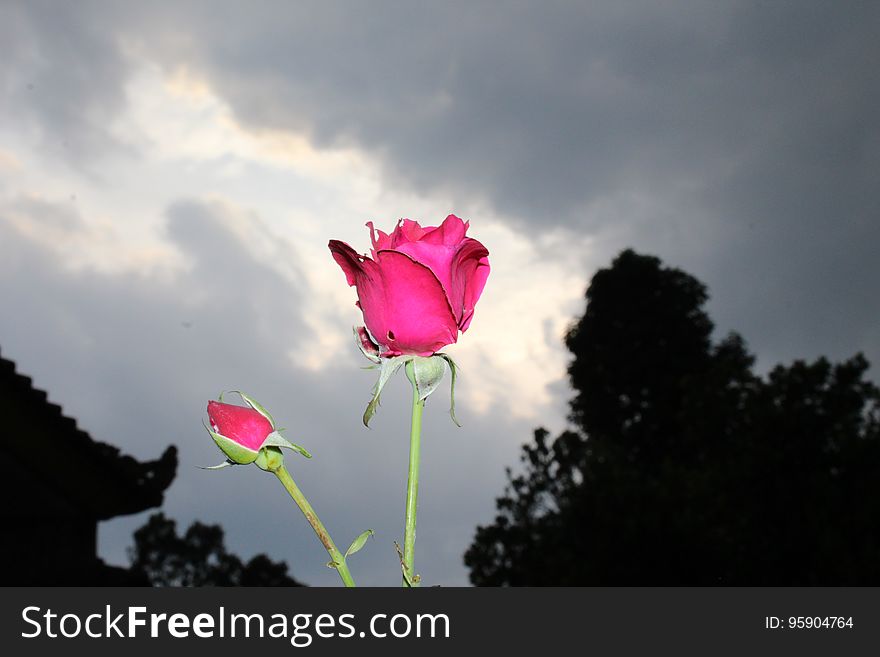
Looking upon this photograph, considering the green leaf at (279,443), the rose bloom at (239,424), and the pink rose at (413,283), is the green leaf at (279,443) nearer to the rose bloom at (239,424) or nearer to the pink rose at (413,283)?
the rose bloom at (239,424)

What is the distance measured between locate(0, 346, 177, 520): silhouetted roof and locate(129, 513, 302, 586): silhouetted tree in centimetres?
3427

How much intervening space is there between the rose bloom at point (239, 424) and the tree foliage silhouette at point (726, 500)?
16277mm

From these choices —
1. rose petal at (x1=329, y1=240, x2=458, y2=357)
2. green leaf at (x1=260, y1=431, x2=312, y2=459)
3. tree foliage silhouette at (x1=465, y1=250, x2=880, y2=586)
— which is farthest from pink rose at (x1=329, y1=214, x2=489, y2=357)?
tree foliage silhouette at (x1=465, y1=250, x2=880, y2=586)

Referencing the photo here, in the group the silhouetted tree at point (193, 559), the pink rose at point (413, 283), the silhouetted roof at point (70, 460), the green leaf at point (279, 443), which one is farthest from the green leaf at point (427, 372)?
the silhouetted tree at point (193, 559)

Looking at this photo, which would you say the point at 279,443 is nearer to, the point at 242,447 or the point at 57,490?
the point at 242,447

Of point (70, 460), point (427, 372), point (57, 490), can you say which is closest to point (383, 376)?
point (427, 372)

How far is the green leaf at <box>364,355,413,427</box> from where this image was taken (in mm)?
909

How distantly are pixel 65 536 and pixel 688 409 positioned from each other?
17.3 m

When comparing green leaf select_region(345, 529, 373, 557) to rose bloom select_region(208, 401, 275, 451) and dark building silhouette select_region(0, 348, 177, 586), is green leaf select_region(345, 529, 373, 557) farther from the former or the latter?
dark building silhouette select_region(0, 348, 177, 586)

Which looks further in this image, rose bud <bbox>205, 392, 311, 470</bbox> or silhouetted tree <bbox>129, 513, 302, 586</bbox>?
silhouetted tree <bbox>129, 513, 302, 586</bbox>

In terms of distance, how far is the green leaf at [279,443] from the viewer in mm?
855
